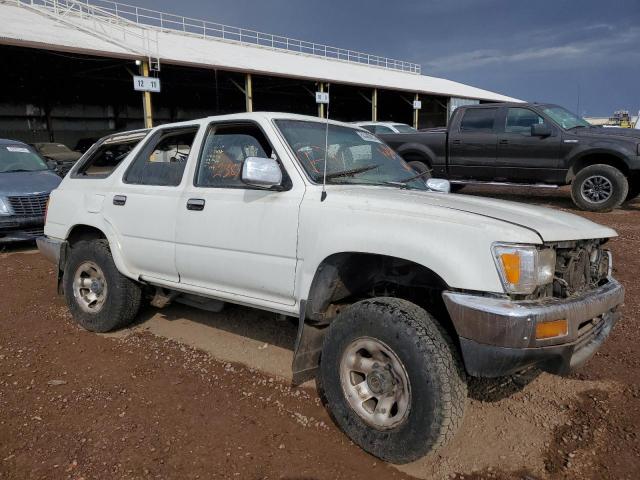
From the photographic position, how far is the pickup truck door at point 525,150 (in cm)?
923

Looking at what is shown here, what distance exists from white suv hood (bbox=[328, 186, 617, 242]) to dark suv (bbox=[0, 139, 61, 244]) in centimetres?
649

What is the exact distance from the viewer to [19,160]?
9000 millimetres

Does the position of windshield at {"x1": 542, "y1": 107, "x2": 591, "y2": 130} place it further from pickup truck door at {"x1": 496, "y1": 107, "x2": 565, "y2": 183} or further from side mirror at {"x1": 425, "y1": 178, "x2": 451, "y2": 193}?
side mirror at {"x1": 425, "y1": 178, "x2": 451, "y2": 193}

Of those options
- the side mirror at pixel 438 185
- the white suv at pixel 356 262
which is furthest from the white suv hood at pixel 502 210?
the side mirror at pixel 438 185

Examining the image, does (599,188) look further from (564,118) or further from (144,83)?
(144,83)

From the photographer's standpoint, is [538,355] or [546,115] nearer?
[538,355]

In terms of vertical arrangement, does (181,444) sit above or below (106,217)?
below

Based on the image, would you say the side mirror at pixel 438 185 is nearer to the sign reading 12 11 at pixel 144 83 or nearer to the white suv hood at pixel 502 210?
the white suv hood at pixel 502 210

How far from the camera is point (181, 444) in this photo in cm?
279

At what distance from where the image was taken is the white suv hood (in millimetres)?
2574

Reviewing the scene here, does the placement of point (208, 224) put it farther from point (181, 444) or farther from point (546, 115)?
point (546, 115)

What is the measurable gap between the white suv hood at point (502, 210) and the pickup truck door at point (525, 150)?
6786 mm

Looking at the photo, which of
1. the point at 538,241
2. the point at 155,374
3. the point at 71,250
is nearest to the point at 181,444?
the point at 155,374

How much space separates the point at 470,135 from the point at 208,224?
7.80m
